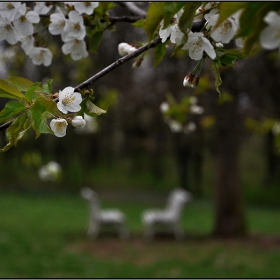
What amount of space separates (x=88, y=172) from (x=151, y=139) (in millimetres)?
3913

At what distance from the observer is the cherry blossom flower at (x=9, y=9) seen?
107 cm

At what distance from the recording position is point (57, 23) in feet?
4.40

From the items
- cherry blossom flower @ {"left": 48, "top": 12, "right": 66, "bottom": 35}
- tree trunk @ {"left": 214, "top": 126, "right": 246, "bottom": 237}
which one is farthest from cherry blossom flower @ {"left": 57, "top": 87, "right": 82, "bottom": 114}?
tree trunk @ {"left": 214, "top": 126, "right": 246, "bottom": 237}

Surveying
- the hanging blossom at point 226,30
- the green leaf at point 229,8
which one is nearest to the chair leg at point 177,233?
the hanging blossom at point 226,30

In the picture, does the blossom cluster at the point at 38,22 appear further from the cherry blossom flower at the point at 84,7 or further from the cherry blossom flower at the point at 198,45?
the cherry blossom flower at the point at 198,45

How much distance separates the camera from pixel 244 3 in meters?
0.61

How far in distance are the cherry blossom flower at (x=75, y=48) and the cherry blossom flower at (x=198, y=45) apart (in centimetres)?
68

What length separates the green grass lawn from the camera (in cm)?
463

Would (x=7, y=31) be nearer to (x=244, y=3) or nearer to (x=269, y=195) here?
(x=244, y=3)

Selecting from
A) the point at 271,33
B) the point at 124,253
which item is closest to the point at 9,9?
the point at 271,33

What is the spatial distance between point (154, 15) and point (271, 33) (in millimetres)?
270

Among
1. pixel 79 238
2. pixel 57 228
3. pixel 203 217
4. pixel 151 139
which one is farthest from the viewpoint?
pixel 151 139

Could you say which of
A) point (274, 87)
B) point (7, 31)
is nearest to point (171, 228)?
point (274, 87)

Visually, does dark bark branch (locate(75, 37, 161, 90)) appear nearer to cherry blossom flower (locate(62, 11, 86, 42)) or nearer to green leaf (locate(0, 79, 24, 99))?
green leaf (locate(0, 79, 24, 99))
